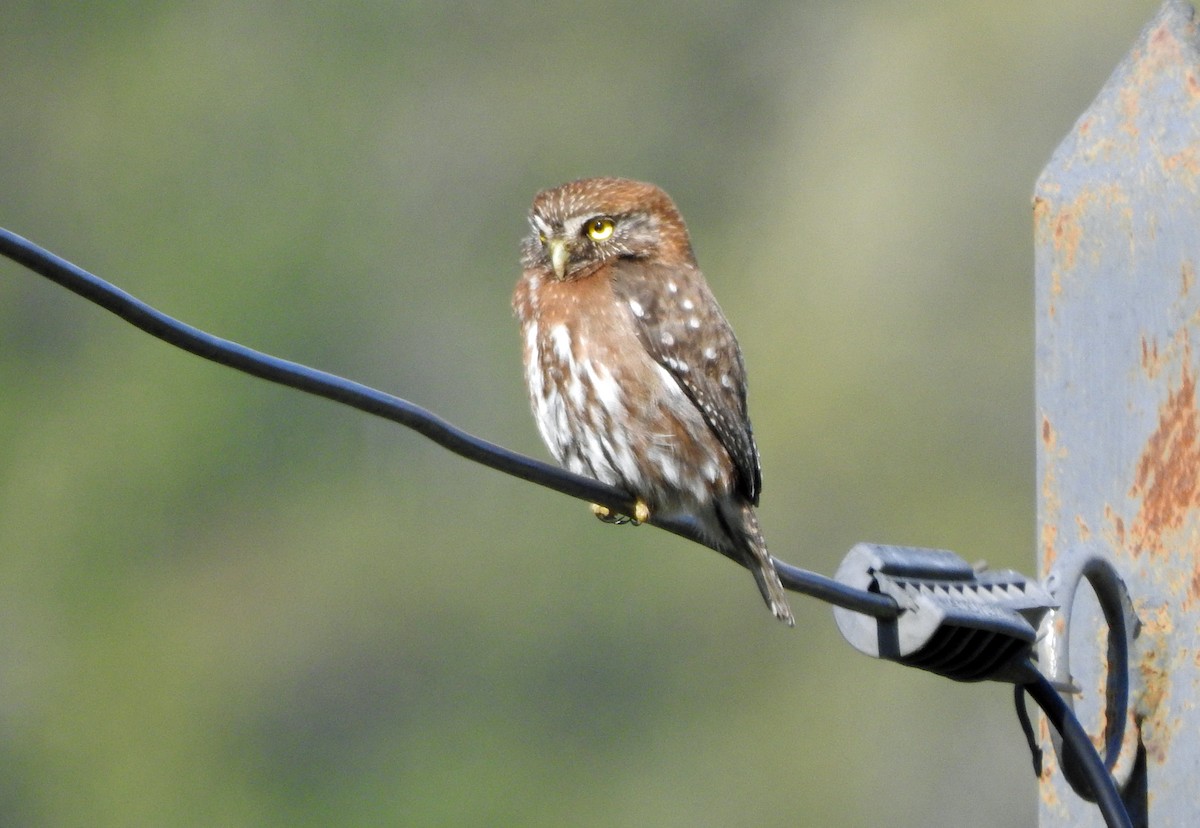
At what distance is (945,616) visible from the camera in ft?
10.2

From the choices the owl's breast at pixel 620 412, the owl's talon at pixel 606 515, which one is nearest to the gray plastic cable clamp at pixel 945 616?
the owl's talon at pixel 606 515

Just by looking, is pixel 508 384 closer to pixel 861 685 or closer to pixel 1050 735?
pixel 861 685

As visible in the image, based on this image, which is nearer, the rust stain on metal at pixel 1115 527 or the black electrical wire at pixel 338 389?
the black electrical wire at pixel 338 389

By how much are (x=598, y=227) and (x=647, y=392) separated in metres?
0.70

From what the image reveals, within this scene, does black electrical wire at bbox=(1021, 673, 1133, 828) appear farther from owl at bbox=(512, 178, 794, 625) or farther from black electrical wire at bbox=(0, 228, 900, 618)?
owl at bbox=(512, 178, 794, 625)

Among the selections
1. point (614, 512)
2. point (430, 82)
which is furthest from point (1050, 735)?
point (430, 82)

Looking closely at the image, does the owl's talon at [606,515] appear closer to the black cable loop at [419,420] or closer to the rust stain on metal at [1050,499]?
the black cable loop at [419,420]

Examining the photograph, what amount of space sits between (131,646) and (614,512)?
1920 centimetres

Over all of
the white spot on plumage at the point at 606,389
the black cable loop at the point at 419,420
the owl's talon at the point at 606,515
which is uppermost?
the white spot on plumage at the point at 606,389

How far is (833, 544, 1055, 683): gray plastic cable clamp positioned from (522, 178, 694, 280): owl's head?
6.48 ft

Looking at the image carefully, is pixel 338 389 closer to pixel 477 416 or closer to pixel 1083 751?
pixel 1083 751

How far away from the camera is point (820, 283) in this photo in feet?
71.9

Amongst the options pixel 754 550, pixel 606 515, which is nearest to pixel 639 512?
pixel 606 515

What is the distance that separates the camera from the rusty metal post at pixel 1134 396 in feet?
10.6
